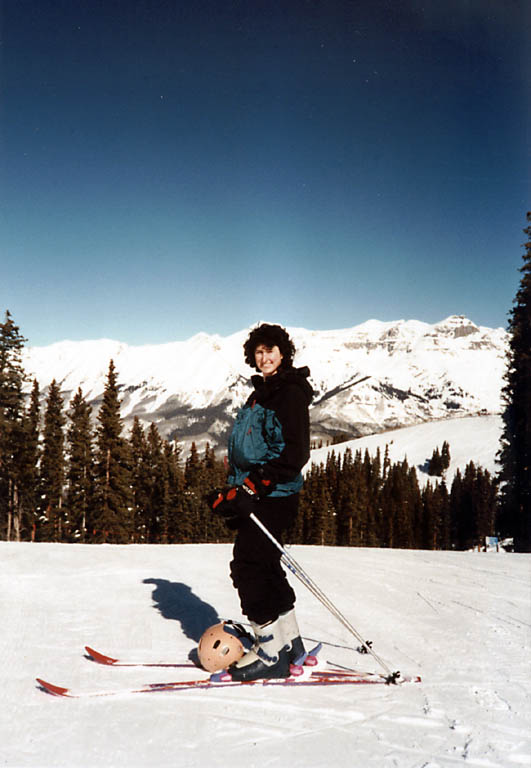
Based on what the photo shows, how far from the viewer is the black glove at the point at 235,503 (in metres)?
4.10

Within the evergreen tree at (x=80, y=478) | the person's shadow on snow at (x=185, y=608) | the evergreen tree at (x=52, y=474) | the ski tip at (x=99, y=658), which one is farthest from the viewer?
the evergreen tree at (x=52, y=474)

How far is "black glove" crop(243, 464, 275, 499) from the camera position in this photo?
13.5 ft

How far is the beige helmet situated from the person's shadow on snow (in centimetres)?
72

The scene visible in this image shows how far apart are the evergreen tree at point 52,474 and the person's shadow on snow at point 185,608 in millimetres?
40833

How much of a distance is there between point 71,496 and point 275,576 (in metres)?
43.9

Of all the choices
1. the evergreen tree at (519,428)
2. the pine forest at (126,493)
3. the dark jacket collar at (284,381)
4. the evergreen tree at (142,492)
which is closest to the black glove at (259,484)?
the dark jacket collar at (284,381)

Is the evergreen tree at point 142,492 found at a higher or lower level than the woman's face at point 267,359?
lower

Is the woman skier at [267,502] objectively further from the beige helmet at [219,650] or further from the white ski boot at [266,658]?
the beige helmet at [219,650]

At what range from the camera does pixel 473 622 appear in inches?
258

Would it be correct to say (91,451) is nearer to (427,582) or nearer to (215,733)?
(427,582)

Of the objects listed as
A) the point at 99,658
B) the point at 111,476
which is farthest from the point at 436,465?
the point at 99,658

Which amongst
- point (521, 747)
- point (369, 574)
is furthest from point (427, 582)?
point (521, 747)

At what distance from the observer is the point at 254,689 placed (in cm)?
396

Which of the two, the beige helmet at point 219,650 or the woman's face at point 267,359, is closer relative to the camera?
the beige helmet at point 219,650
